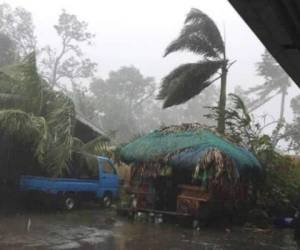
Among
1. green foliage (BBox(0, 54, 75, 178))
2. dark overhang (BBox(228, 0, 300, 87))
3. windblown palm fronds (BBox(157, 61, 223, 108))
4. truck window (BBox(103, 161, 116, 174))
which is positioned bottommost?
truck window (BBox(103, 161, 116, 174))

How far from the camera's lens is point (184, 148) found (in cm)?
1401

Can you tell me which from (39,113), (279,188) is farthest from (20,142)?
(279,188)

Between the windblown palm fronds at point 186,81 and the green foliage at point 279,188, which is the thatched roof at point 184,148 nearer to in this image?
the green foliage at point 279,188

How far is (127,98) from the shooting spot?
2099 inches

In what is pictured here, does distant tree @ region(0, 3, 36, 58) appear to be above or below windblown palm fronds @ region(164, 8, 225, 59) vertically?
above

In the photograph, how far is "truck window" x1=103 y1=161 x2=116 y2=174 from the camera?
17109 mm

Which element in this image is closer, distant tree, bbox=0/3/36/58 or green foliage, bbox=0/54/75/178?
green foliage, bbox=0/54/75/178

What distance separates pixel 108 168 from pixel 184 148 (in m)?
4.24

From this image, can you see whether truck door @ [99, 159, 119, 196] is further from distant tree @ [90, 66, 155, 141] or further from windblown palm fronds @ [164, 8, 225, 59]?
distant tree @ [90, 66, 155, 141]

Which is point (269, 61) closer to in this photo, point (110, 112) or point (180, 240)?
point (110, 112)

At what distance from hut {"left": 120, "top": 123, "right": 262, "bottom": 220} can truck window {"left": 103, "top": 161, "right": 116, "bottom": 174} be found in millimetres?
1544

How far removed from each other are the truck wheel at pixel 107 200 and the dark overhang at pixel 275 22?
13052mm

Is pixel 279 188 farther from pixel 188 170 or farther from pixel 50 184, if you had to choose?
pixel 50 184

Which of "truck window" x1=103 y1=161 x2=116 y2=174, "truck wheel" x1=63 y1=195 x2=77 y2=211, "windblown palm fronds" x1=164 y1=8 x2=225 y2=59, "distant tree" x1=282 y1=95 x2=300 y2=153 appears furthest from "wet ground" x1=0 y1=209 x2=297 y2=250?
"distant tree" x1=282 y1=95 x2=300 y2=153
